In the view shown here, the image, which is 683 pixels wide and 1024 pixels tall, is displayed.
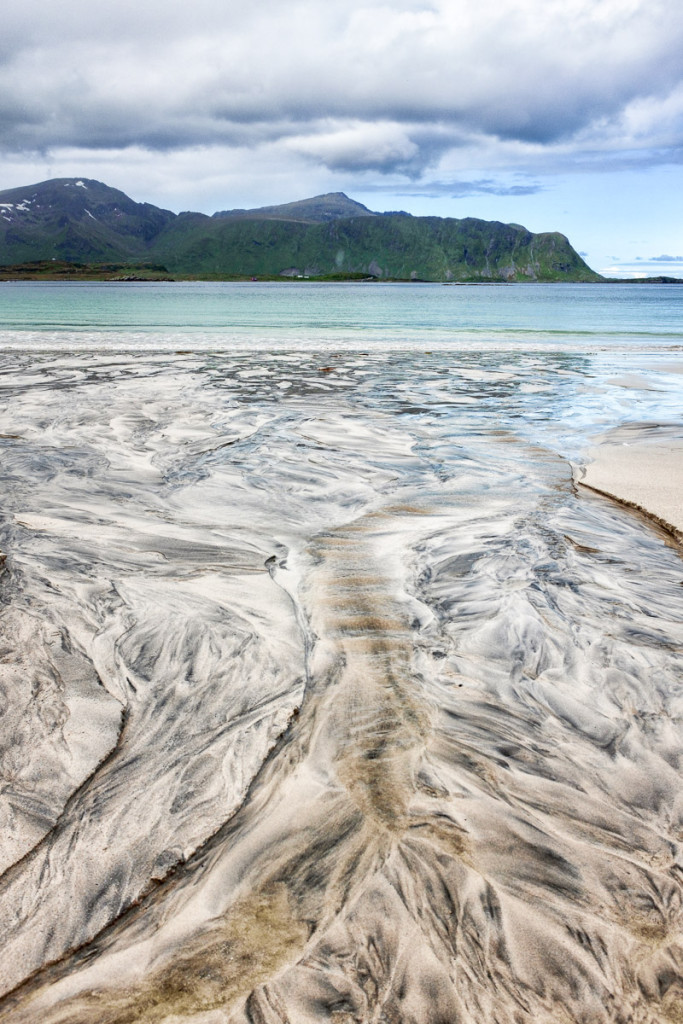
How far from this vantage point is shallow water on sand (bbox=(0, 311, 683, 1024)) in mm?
1921

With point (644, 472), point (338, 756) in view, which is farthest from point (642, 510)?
point (338, 756)

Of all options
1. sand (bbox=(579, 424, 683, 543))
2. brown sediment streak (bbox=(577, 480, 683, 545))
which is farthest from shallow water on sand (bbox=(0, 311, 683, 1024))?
sand (bbox=(579, 424, 683, 543))

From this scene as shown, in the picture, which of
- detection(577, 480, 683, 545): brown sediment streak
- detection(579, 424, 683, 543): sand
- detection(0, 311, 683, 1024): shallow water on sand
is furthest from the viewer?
detection(579, 424, 683, 543): sand

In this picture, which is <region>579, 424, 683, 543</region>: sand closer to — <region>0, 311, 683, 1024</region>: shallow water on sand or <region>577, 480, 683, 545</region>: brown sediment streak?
<region>577, 480, 683, 545</region>: brown sediment streak

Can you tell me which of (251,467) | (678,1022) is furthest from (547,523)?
(678,1022)

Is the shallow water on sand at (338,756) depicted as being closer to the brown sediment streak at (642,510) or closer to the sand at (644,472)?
the brown sediment streak at (642,510)

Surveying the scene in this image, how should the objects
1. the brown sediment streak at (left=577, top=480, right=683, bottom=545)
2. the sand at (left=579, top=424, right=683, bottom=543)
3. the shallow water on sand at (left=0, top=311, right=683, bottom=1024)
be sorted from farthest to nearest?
the sand at (left=579, top=424, right=683, bottom=543) < the brown sediment streak at (left=577, top=480, right=683, bottom=545) < the shallow water on sand at (left=0, top=311, right=683, bottom=1024)

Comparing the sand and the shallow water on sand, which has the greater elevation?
the sand

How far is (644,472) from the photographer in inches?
284

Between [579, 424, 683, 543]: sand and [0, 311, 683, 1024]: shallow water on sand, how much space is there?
1.37 feet

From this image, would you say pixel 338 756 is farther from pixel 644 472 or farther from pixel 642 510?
pixel 644 472

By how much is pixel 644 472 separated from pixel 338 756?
5845mm

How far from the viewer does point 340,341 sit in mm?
25891

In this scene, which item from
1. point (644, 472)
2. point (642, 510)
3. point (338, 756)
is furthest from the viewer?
point (644, 472)
